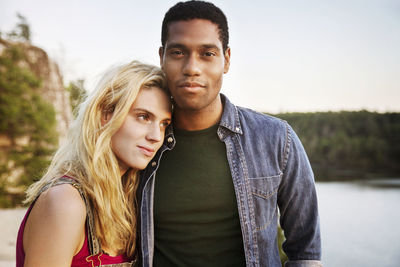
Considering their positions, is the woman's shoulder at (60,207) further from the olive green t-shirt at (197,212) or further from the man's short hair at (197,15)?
the man's short hair at (197,15)

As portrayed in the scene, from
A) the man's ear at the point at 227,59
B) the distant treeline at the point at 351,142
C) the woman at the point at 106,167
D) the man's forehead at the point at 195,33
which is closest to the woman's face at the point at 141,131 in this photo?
the woman at the point at 106,167

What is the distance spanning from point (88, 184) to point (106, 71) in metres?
0.75

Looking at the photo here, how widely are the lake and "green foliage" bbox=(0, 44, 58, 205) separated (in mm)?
1440

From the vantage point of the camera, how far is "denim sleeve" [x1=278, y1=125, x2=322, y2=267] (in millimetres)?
1928

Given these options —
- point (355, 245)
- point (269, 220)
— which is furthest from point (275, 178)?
point (355, 245)

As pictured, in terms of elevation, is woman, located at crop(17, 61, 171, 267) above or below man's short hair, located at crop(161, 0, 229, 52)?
below

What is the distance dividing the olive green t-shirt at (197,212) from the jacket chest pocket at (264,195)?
14cm

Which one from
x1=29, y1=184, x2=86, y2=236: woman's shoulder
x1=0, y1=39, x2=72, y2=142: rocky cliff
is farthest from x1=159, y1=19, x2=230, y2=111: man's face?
x1=0, y1=39, x2=72, y2=142: rocky cliff

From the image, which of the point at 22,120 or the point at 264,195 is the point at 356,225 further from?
the point at 22,120

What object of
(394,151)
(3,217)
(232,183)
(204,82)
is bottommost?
(3,217)

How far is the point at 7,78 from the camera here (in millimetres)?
9891

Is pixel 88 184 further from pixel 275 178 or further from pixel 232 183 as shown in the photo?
pixel 275 178

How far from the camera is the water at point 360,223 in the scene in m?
6.59

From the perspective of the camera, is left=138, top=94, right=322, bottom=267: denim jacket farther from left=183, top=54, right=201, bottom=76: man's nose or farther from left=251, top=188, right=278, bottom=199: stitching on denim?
left=183, top=54, right=201, bottom=76: man's nose
